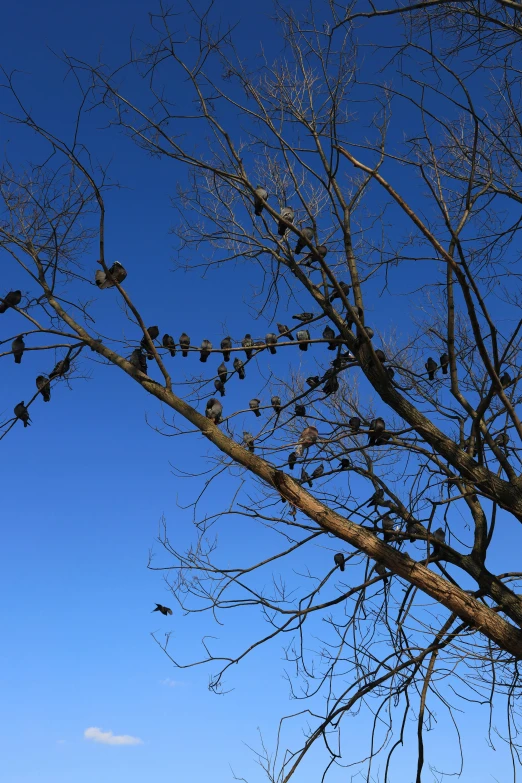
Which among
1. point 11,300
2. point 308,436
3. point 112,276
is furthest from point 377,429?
point 11,300

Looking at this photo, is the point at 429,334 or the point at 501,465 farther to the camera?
the point at 429,334

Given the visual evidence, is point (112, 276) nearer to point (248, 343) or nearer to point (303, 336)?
point (248, 343)

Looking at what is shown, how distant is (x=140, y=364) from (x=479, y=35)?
3519 millimetres

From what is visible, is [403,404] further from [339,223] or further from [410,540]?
[339,223]

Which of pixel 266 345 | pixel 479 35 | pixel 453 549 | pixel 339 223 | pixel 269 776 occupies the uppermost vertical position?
pixel 479 35

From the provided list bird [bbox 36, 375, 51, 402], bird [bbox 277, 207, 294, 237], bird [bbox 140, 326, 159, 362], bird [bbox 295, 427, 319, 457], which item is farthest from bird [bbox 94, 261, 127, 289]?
bird [bbox 295, 427, 319, 457]

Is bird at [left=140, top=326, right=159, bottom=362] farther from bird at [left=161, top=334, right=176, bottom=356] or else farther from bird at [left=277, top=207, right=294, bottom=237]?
bird at [left=277, top=207, right=294, bottom=237]

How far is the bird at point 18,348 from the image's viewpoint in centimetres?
578

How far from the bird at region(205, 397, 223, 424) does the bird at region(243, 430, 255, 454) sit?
11.1 inches

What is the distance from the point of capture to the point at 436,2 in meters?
4.38

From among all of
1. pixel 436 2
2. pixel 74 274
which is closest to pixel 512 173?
pixel 436 2

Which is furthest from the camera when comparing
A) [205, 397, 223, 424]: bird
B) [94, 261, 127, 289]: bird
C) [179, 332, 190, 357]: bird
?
[179, 332, 190, 357]: bird

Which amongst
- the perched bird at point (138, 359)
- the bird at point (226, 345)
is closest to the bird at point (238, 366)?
the bird at point (226, 345)

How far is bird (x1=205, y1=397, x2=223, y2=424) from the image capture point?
18.6ft
